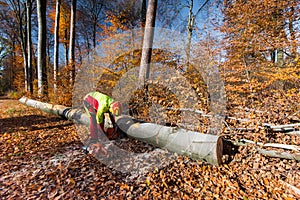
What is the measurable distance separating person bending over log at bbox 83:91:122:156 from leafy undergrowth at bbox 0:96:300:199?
0.25 meters

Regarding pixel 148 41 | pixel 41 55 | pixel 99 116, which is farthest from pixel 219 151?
pixel 41 55

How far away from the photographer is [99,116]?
3.14m

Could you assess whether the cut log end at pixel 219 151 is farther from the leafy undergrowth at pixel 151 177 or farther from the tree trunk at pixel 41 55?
the tree trunk at pixel 41 55

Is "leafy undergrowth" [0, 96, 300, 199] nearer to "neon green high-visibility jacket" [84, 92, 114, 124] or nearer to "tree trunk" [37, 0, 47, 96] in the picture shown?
"neon green high-visibility jacket" [84, 92, 114, 124]

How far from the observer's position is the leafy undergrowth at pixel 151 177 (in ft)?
7.04

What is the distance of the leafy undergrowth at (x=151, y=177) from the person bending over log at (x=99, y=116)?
0.82ft

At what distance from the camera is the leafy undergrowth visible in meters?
2.14

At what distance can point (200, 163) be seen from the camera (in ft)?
9.54

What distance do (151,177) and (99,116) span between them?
62.0 inches

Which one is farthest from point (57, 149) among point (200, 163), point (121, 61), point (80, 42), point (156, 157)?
point (80, 42)

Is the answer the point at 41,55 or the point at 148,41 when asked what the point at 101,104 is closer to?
the point at 148,41

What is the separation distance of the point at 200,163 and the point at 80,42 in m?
20.6

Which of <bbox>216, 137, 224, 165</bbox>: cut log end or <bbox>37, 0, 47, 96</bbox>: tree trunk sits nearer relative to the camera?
<bbox>216, 137, 224, 165</bbox>: cut log end

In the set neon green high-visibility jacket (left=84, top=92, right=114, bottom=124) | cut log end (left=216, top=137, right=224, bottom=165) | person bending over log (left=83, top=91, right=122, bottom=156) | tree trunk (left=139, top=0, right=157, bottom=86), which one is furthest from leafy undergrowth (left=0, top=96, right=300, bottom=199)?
tree trunk (left=139, top=0, right=157, bottom=86)
